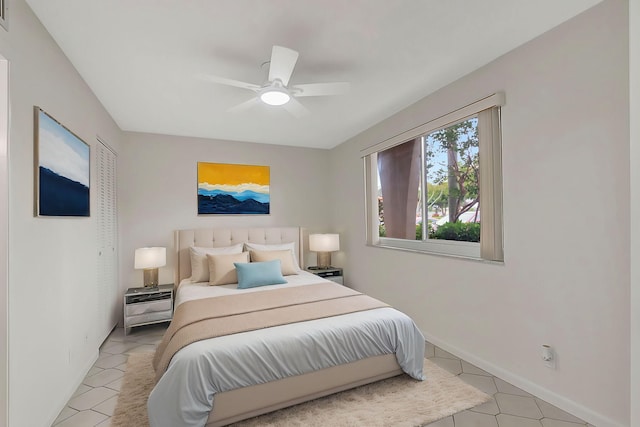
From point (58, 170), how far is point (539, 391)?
3.64 meters

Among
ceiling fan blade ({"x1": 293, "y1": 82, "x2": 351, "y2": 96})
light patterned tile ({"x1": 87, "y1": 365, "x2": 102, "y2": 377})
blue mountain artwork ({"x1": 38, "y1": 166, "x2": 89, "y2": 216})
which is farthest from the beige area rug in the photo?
ceiling fan blade ({"x1": 293, "y1": 82, "x2": 351, "y2": 96})

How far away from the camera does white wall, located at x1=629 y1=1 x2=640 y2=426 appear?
152 cm

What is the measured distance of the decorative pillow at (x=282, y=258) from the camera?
376cm

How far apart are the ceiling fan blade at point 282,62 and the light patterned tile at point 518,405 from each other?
2663 millimetres

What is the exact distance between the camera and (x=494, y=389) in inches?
88.4

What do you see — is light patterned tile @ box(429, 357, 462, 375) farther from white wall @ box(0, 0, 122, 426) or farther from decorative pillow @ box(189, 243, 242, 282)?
white wall @ box(0, 0, 122, 426)

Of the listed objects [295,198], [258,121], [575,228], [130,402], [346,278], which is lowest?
[130,402]

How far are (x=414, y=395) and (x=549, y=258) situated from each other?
1.35 meters

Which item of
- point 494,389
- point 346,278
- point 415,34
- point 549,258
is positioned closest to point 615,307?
point 549,258

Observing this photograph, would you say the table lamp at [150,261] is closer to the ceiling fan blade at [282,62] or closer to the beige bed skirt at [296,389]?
the beige bed skirt at [296,389]

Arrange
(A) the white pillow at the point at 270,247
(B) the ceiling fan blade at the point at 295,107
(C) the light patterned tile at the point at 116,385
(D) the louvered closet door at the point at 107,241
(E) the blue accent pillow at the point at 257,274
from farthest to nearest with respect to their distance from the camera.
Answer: (A) the white pillow at the point at 270,247 < (E) the blue accent pillow at the point at 257,274 < (D) the louvered closet door at the point at 107,241 < (B) the ceiling fan blade at the point at 295,107 < (C) the light patterned tile at the point at 116,385

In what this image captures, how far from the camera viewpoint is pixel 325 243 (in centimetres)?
446

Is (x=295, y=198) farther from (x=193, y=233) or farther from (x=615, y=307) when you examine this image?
(x=615, y=307)

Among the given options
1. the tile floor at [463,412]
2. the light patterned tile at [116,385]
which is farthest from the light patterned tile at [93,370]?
the light patterned tile at [116,385]
